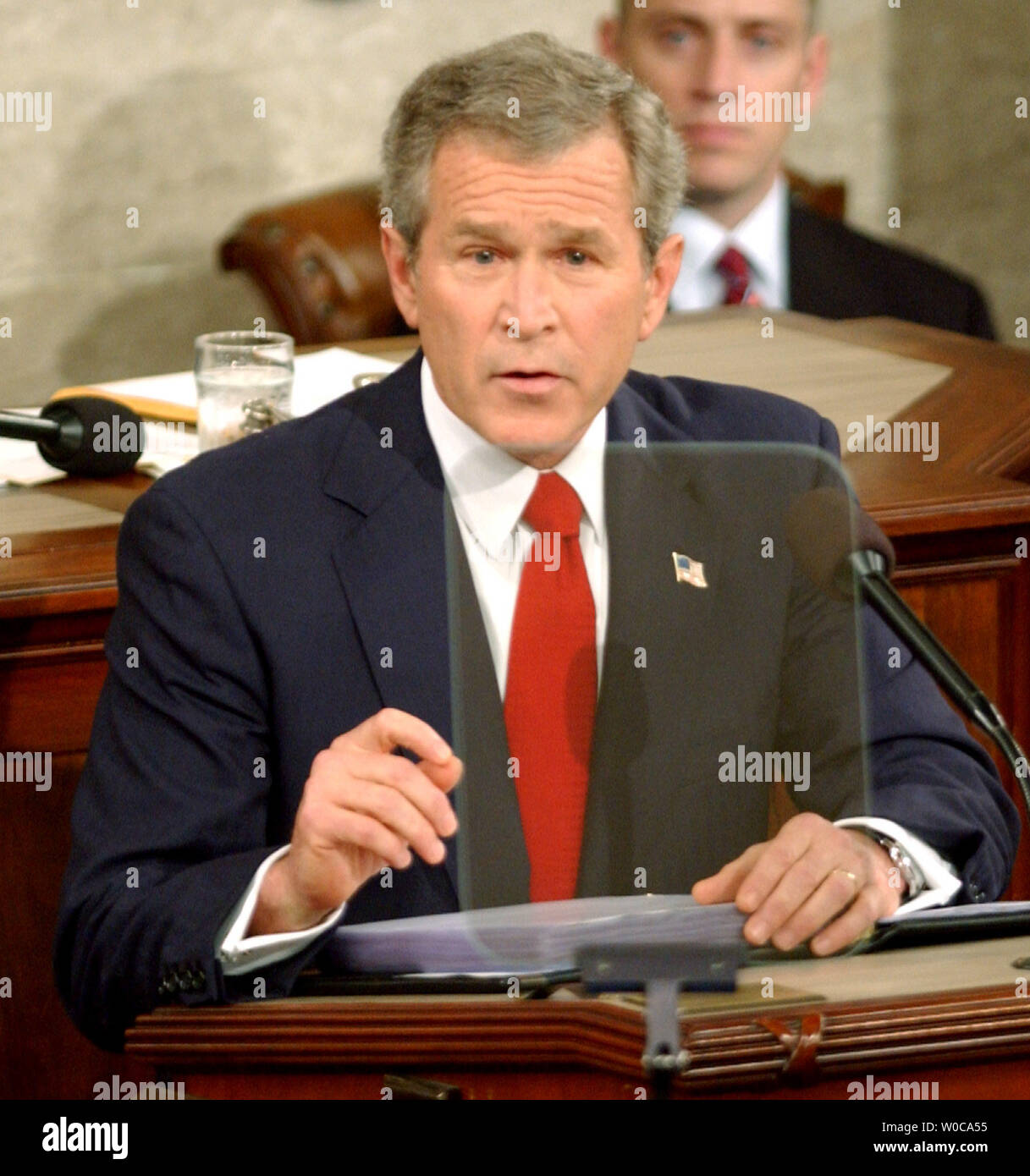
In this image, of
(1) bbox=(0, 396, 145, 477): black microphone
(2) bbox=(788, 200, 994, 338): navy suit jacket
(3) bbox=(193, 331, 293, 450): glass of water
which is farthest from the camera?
(2) bbox=(788, 200, 994, 338): navy suit jacket

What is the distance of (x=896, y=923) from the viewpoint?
145cm

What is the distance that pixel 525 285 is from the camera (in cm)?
179

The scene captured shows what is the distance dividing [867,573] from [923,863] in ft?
1.08

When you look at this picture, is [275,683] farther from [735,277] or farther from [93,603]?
[735,277]

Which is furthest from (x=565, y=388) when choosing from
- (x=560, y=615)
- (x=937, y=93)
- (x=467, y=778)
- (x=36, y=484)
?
(x=937, y=93)

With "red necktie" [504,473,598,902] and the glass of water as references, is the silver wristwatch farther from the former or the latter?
the glass of water

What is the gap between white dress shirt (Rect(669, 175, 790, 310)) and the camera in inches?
155

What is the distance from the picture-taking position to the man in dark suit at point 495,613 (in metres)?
1.76

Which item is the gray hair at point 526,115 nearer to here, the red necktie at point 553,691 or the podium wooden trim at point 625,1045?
the red necktie at point 553,691

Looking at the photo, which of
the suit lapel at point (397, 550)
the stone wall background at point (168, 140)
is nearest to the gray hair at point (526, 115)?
the suit lapel at point (397, 550)

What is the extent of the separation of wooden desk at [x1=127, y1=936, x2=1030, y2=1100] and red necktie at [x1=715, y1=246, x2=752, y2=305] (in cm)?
273

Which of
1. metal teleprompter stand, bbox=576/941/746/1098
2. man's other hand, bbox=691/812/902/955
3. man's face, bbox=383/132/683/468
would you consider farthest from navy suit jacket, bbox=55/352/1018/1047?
metal teleprompter stand, bbox=576/941/746/1098
